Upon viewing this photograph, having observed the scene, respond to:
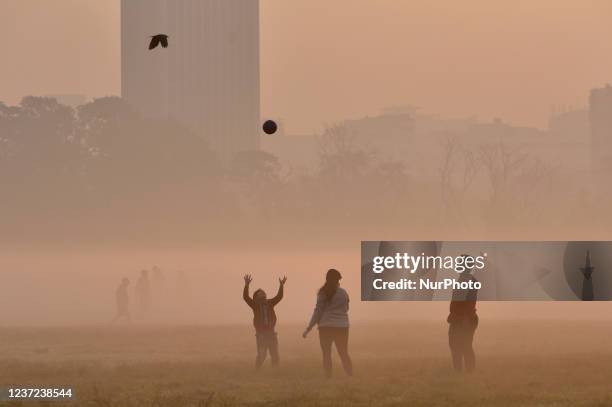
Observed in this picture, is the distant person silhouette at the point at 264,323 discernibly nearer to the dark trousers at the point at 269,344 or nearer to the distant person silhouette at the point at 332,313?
the dark trousers at the point at 269,344

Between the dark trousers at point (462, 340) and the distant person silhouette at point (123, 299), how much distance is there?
17821mm

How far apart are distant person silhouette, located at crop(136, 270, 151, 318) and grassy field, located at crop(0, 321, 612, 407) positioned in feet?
14.4

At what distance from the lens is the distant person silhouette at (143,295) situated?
40.1 metres

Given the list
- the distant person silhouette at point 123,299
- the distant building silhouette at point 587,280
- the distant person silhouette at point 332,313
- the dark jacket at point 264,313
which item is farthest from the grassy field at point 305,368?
the distant person silhouette at point 123,299

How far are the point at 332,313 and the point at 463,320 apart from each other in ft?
9.20

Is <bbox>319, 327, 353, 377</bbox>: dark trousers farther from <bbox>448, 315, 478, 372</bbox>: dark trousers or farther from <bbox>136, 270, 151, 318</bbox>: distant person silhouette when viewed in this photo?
<bbox>136, 270, 151, 318</bbox>: distant person silhouette

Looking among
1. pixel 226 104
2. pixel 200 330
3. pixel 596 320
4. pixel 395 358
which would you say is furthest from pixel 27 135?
pixel 395 358

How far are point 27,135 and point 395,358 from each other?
3654cm

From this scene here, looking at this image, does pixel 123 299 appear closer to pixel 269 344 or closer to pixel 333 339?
pixel 269 344

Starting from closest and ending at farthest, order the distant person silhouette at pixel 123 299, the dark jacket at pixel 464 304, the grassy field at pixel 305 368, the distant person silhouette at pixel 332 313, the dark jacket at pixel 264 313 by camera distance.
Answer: the grassy field at pixel 305 368 → the distant person silhouette at pixel 332 313 → the dark jacket at pixel 464 304 → the dark jacket at pixel 264 313 → the distant person silhouette at pixel 123 299

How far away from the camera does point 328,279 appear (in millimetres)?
21234

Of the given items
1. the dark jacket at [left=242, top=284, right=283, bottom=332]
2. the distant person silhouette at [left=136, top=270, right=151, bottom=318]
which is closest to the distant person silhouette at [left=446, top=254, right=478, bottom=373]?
the dark jacket at [left=242, top=284, right=283, bottom=332]

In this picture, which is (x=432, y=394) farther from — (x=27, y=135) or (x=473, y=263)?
(x=27, y=135)

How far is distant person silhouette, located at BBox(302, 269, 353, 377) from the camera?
21.2 m
